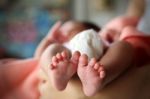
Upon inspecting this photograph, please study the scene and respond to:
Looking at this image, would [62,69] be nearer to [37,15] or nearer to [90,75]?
[90,75]

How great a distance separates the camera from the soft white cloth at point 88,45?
0.59m

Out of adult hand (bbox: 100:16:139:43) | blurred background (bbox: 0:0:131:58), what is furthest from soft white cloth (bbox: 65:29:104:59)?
blurred background (bbox: 0:0:131:58)

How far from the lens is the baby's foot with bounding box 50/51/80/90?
1.64 feet

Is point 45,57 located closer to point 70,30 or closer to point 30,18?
point 70,30

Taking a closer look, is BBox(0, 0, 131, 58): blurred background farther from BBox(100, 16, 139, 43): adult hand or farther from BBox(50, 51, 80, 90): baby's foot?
BBox(50, 51, 80, 90): baby's foot

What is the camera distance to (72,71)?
0.51 metres

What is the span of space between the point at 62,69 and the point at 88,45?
0.39ft

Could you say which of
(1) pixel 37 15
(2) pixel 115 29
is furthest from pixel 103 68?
(1) pixel 37 15

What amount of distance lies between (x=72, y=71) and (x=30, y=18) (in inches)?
44.8

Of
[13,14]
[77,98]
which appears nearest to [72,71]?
[77,98]

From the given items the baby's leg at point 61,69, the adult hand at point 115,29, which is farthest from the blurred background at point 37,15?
the baby's leg at point 61,69

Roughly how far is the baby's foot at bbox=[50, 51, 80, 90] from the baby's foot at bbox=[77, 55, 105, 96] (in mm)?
16

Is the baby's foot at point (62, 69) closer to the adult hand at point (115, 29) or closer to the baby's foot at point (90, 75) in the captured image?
the baby's foot at point (90, 75)

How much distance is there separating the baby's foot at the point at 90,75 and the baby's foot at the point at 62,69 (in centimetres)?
2
